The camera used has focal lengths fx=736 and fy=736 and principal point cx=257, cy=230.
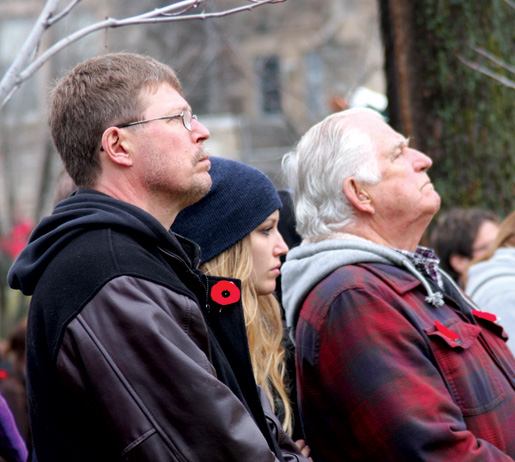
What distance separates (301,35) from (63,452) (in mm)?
21573

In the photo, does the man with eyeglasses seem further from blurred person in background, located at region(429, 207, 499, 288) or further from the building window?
the building window

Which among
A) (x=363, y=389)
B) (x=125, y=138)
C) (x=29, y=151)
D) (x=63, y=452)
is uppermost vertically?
(x=125, y=138)

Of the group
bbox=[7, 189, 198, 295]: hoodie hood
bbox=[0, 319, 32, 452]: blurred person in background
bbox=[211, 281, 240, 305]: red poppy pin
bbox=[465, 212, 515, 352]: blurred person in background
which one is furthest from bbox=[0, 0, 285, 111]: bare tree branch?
bbox=[0, 319, 32, 452]: blurred person in background

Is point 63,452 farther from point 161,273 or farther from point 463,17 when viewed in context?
point 463,17

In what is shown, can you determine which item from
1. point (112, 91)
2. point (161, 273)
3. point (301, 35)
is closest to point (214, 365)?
point (161, 273)

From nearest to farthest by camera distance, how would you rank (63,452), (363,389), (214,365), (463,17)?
(63,452), (214,365), (363,389), (463,17)

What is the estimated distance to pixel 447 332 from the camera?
2.57 m

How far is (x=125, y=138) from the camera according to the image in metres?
2.19

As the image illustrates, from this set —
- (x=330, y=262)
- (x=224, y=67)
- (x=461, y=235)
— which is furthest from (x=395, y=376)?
(x=224, y=67)

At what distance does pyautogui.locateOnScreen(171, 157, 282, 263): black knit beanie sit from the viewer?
283cm

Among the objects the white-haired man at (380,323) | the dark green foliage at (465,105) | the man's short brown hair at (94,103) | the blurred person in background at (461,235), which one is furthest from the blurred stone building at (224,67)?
the man's short brown hair at (94,103)

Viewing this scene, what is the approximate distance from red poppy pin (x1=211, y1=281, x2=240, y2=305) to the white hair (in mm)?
771

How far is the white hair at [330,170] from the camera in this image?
2.92 meters

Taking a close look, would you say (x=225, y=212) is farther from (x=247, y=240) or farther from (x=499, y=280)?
(x=499, y=280)
